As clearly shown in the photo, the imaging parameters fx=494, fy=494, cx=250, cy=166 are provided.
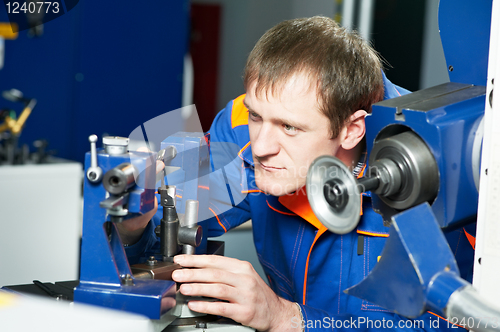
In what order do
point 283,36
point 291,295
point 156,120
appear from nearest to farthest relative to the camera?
point 156,120, point 283,36, point 291,295

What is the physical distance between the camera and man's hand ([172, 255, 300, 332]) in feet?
2.95

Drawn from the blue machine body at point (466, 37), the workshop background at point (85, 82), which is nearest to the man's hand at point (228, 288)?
the blue machine body at point (466, 37)

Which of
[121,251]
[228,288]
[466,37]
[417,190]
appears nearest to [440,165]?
[417,190]

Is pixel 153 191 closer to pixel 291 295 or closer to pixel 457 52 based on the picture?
pixel 457 52

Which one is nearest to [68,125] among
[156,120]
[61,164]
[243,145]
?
[61,164]

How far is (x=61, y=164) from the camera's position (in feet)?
7.93

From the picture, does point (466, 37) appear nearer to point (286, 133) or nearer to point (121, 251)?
point (286, 133)

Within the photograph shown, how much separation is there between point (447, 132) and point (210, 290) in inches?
19.2

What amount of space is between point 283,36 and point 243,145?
1.17 feet

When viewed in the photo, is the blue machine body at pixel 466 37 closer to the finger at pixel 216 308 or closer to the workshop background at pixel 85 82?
the finger at pixel 216 308

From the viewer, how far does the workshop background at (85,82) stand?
2.28m

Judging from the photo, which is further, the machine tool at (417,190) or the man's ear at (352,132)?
the man's ear at (352,132)

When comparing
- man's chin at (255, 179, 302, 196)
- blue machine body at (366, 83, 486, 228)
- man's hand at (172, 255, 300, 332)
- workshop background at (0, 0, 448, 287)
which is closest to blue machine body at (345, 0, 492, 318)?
blue machine body at (366, 83, 486, 228)

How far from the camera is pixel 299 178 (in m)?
1.17
